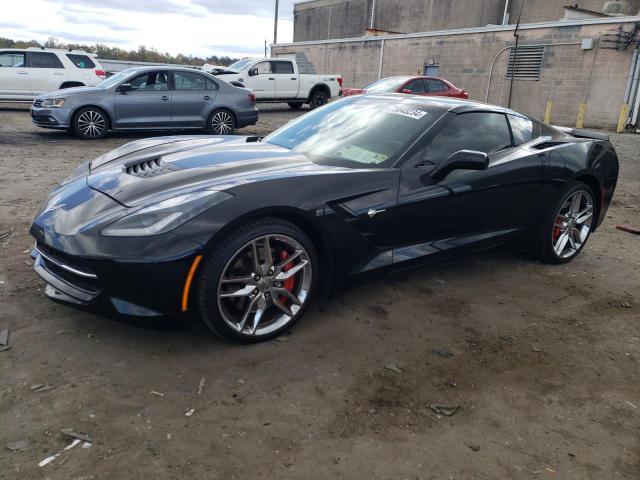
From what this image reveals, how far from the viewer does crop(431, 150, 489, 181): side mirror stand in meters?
3.32

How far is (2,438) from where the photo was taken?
7.04 ft

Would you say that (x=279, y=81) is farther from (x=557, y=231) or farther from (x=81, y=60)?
(x=557, y=231)

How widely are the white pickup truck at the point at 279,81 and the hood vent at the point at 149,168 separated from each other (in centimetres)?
1401

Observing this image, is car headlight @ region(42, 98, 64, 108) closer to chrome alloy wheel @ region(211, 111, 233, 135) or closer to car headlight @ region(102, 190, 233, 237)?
chrome alloy wheel @ region(211, 111, 233, 135)

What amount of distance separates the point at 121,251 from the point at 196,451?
3.39 ft

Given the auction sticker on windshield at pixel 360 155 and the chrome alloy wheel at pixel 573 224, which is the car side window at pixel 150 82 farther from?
the chrome alloy wheel at pixel 573 224

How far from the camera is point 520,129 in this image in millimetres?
4246

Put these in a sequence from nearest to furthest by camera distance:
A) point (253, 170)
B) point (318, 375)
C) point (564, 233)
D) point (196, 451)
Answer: point (196, 451), point (318, 375), point (253, 170), point (564, 233)

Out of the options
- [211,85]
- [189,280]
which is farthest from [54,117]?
[189,280]

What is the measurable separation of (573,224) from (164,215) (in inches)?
143

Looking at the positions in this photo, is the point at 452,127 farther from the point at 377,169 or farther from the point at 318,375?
the point at 318,375

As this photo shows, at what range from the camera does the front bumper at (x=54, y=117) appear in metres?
9.77

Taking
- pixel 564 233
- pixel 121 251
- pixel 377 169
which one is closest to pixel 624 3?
pixel 564 233

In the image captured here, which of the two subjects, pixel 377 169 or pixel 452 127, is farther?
pixel 452 127
